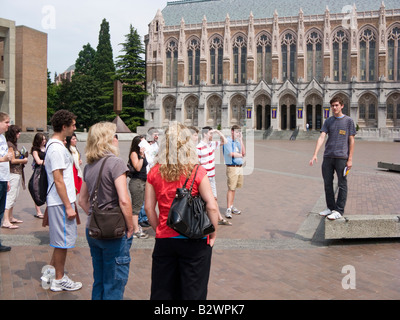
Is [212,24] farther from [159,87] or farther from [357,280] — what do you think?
[357,280]

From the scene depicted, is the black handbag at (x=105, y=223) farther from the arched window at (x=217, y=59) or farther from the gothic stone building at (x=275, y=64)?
the arched window at (x=217, y=59)

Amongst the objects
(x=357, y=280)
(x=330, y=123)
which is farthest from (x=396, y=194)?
(x=357, y=280)

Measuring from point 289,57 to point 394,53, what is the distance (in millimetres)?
12946

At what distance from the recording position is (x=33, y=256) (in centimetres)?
566

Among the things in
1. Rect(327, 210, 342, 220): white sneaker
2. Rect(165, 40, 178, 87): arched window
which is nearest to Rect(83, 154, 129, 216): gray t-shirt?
Rect(327, 210, 342, 220): white sneaker

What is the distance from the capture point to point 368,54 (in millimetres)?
50375

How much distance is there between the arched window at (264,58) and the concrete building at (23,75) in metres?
29.5

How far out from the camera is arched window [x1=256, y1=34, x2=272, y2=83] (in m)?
54.2

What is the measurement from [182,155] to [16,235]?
4.98m

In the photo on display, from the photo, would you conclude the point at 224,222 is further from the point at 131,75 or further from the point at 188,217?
the point at 131,75

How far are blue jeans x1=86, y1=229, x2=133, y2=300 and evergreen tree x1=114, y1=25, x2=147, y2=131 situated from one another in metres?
52.9

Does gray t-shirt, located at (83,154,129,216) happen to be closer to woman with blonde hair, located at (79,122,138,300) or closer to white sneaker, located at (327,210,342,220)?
woman with blonde hair, located at (79,122,138,300)

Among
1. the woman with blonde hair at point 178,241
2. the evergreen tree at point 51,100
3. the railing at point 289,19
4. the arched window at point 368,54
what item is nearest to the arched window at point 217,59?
the railing at point 289,19

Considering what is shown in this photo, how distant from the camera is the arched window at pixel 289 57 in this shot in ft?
175
